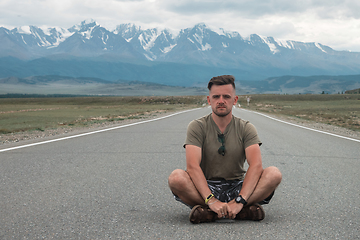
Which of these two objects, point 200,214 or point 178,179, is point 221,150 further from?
point 200,214

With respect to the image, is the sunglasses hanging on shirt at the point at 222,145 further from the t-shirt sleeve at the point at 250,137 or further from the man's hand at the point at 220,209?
the man's hand at the point at 220,209

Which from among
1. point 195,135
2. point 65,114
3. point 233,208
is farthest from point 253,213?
point 65,114

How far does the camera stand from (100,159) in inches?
313

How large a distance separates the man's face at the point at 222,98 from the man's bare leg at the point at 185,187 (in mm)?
806

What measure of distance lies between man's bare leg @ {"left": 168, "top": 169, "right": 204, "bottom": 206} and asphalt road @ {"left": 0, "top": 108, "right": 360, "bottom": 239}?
276 mm

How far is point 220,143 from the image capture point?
408 centimetres

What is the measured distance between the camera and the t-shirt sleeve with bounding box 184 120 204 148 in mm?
4004

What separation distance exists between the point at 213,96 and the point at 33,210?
8.46 feet

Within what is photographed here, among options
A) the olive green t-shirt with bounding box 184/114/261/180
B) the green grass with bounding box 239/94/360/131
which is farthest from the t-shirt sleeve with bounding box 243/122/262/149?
the green grass with bounding box 239/94/360/131

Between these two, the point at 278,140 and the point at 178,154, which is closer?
the point at 178,154

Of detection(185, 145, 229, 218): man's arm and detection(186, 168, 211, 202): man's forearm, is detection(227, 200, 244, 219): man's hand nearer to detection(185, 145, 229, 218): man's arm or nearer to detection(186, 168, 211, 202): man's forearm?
detection(185, 145, 229, 218): man's arm

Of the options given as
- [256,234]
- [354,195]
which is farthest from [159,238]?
[354,195]

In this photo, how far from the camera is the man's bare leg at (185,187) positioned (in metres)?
4.00

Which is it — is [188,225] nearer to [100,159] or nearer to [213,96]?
[213,96]
